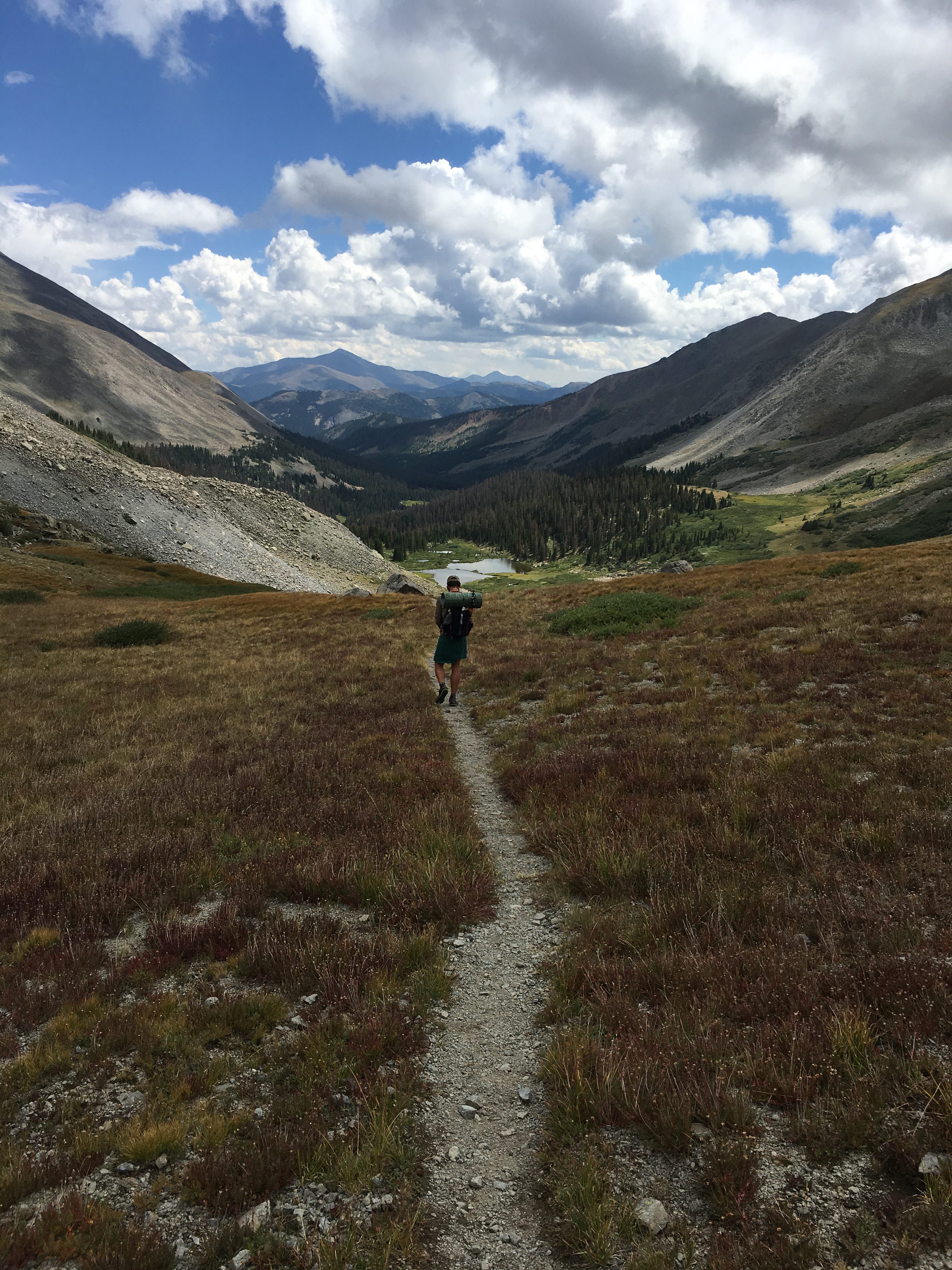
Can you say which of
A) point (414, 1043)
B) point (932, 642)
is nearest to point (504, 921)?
point (414, 1043)

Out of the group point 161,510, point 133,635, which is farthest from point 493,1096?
point 161,510

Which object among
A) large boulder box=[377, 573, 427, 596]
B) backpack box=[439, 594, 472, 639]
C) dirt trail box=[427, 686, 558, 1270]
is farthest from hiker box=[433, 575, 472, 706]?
large boulder box=[377, 573, 427, 596]

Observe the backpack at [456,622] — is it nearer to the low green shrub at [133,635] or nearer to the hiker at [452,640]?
the hiker at [452,640]

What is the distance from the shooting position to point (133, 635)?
103 ft

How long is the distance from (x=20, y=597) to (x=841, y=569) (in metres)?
57.5

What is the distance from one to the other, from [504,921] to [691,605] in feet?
77.3

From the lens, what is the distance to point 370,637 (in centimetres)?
3130

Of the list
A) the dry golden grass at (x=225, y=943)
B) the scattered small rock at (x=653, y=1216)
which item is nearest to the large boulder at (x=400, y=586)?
the dry golden grass at (x=225, y=943)

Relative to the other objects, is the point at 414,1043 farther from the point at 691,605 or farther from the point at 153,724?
the point at 691,605

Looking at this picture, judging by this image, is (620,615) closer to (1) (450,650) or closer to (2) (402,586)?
(1) (450,650)

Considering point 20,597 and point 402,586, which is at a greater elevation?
point 20,597

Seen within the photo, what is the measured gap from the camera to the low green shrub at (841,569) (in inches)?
1248

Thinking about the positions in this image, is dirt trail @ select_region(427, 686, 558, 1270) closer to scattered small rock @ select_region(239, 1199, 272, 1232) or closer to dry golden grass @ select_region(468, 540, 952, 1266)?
dry golden grass @ select_region(468, 540, 952, 1266)

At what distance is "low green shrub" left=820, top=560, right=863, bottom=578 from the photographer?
104 ft
